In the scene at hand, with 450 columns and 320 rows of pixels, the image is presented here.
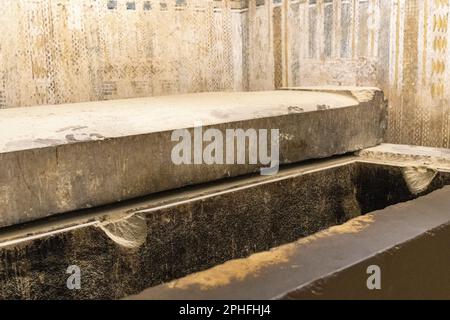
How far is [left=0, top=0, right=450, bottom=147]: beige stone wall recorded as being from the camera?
11.2 ft

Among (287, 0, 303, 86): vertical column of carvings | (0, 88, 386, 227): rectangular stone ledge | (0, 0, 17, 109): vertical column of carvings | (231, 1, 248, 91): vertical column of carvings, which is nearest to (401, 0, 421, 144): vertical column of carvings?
(0, 88, 386, 227): rectangular stone ledge

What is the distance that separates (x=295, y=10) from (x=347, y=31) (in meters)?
0.54

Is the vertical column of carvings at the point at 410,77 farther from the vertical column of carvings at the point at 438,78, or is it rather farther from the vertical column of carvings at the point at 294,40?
the vertical column of carvings at the point at 294,40

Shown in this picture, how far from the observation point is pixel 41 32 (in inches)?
136

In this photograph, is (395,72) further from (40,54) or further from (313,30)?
(40,54)

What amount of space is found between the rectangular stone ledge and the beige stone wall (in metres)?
0.37

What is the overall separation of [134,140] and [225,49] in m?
2.40

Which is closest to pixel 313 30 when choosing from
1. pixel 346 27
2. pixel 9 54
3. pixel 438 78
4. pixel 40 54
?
pixel 346 27

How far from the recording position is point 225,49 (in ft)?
14.9

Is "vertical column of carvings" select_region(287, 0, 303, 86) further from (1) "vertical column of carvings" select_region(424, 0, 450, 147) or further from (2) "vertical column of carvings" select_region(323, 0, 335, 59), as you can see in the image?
(1) "vertical column of carvings" select_region(424, 0, 450, 147)

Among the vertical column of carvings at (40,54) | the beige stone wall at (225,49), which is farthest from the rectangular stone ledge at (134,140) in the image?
the vertical column of carvings at (40,54)

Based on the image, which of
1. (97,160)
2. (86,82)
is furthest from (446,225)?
(86,82)

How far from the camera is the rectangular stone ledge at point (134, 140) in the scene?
2106mm
